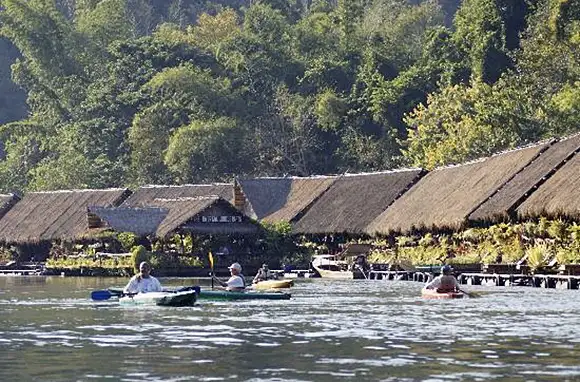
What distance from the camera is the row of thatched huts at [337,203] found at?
183ft

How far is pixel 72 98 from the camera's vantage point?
117 meters

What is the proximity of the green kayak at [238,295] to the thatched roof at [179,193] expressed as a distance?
129 ft

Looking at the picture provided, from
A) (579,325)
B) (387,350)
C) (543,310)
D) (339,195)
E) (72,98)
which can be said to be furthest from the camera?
(72,98)

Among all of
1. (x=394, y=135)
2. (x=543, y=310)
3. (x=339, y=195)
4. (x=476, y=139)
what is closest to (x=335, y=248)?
(x=339, y=195)

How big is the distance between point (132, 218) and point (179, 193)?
365 inches

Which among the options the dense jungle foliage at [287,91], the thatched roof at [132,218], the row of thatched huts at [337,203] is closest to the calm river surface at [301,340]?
the row of thatched huts at [337,203]

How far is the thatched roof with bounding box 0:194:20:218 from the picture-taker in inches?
3536

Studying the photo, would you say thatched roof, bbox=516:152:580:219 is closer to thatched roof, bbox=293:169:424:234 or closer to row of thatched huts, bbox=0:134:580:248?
row of thatched huts, bbox=0:134:580:248

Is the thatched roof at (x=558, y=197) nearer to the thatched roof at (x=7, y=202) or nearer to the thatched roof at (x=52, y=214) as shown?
the thatched roof at (x=52, y=214)

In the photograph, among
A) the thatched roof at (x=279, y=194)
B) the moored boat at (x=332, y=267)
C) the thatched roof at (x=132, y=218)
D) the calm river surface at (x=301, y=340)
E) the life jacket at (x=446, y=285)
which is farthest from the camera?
the thatched roof at (x=279, y=194)

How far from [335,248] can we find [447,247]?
13.5 m

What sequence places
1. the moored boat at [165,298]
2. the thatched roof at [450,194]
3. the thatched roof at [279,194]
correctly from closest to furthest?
1. the moored boat at [165,298]
2. the thatched roof at [450,194]
3. the thatched roof at [279,194]

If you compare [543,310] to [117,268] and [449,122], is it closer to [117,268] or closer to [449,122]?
[117,268]

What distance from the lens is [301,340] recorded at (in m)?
28.8
